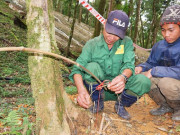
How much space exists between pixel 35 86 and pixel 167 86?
190 cm

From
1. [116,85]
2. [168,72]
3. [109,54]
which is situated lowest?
[116,85]

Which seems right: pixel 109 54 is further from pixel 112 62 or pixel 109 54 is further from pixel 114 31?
pixel 114 31

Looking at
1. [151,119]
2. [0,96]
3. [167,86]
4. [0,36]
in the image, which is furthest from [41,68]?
[0,36]

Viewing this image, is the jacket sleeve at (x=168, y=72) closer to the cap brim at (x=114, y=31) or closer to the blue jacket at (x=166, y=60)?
the blue jacket at (x=166, y=60)

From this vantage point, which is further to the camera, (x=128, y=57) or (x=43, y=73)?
(x=128, y=57)

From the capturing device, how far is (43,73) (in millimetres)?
1805

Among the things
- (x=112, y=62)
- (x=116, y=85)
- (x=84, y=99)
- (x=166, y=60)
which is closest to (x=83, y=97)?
Answer: (x=84, y=99)

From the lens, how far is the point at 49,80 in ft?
5.99

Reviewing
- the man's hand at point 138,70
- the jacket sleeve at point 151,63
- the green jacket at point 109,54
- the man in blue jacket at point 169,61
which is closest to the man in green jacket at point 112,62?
the green jacket at point 109,54

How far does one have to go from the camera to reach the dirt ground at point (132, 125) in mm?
2301

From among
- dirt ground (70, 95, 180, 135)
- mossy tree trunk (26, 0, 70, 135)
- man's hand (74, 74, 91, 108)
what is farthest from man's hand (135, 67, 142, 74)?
mossy tree trunk (26, 0, 70, 135)

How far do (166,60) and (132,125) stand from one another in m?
1.19

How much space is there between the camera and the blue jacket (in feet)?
8.91

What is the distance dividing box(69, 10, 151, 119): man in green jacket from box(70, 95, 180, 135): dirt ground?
15cm
